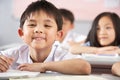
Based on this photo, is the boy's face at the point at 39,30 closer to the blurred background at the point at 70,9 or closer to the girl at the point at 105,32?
the girl at the point at 105,32

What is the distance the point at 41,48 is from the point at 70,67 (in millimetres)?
275

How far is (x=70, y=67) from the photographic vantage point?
771 millimetres

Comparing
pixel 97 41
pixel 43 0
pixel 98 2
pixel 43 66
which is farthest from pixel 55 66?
pixel 98 2

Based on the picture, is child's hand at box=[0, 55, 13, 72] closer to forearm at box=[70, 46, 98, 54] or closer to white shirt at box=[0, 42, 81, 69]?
white shirt at box=[0, 42, 81, 69]

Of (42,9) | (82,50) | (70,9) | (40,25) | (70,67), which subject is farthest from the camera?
(70,9)

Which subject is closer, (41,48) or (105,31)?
(41,48)

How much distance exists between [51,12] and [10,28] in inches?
93.5

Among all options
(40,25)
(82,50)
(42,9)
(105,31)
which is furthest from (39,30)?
(105,31)

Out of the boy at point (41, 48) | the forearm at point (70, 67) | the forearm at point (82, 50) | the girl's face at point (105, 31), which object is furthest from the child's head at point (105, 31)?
the forearm at point (70, 67)

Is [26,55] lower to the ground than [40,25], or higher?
lower

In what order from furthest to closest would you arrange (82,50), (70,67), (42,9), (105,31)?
(105,31)
(82,50)
(42,9)
(70,67)

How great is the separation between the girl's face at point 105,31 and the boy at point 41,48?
2.45 ft

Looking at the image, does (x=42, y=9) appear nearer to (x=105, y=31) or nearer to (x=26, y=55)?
(x=26, y=55)

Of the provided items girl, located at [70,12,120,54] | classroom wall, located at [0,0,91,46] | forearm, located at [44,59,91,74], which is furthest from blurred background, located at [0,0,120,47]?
forearm, located at [44,59,91,74]
